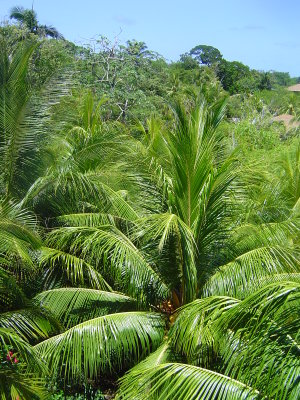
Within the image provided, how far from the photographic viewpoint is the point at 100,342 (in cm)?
577

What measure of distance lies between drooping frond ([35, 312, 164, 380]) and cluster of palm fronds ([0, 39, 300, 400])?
1cm

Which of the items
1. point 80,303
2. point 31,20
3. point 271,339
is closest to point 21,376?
point 80,303

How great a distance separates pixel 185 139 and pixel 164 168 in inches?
44.1

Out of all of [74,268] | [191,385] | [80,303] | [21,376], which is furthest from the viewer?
[74,268]

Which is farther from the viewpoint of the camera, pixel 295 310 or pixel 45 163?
pixel 45 163

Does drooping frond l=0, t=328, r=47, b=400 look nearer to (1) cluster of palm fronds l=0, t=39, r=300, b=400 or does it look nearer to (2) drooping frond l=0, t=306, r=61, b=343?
(1) cluster of palm fronds l=0, t=39, r=300, b=400

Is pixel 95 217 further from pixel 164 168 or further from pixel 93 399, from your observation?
pixel 93 399

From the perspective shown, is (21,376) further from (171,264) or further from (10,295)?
(171,264)

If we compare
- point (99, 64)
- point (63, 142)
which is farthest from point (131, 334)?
point (99, 64)

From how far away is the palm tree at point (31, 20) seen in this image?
25203mm

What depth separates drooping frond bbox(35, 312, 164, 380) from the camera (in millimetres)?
5719

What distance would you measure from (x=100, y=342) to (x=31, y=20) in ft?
72.8

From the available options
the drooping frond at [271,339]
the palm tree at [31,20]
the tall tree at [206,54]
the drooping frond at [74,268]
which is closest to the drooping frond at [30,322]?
the drooping frond at [74,268]

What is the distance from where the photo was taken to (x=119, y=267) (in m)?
6.37
